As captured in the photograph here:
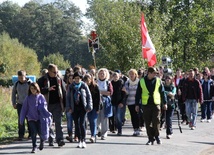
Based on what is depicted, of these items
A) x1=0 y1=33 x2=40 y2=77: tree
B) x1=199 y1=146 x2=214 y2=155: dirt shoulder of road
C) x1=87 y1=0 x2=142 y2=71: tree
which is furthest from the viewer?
x1=0 y1=33 x2=40 y2=77: tree

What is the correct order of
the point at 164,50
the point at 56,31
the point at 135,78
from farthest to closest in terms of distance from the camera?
the point at 56,31
the point at 164,50
the point at 135,78

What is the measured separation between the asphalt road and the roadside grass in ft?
4.70

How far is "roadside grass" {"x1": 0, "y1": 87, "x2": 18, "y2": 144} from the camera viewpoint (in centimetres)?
1608

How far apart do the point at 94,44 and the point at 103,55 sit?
10.0m

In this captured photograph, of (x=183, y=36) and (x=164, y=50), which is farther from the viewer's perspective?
(x=183, y=36)

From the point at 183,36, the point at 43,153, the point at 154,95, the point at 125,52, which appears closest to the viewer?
the point at 43,153

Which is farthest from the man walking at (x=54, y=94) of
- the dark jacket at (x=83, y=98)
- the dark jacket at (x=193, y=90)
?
the dark jacket at (x=193, y=90)

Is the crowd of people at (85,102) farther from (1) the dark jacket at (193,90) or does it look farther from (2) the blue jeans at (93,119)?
(1) the dark jacket at (193,90)

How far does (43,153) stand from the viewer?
1240 centimetres

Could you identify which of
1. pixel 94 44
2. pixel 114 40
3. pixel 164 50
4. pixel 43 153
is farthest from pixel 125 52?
pixel 43 153

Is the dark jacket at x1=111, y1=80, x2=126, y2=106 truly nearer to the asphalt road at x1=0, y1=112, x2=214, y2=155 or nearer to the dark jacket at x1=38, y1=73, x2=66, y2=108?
the asphalt road at x1=0, y1=112, x2=214, y2=155

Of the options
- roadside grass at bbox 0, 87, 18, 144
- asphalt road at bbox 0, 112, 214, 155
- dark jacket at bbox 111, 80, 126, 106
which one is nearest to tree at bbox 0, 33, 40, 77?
roadside grass at bbox 0, 87, 18, 144

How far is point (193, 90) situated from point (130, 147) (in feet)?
18.7

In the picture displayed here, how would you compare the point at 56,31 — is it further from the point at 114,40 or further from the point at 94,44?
the point at 94,44
